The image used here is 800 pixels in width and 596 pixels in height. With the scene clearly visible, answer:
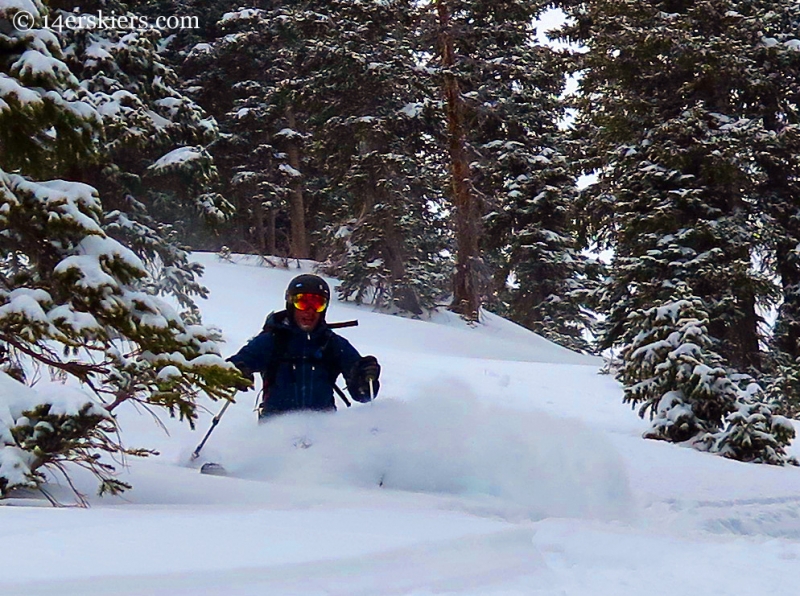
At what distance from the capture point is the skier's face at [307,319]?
6.76 m

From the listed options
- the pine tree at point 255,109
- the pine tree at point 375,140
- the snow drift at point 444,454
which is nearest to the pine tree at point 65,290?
the snow drift at point 444,454

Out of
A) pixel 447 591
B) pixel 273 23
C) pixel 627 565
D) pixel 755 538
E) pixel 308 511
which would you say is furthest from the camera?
pixel 273 23

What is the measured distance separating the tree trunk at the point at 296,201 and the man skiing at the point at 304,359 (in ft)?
60.4

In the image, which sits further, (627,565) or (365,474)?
(365,474)

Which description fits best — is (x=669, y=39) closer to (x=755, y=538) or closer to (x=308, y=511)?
(x=755, y=538)

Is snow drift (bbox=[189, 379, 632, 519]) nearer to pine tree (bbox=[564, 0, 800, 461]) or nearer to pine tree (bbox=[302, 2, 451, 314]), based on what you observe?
pine tree (bbox=[564, 0, 800, 461])

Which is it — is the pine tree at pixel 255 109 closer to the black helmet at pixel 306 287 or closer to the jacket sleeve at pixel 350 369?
the black helmet at pixel 306 287

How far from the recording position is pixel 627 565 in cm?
357

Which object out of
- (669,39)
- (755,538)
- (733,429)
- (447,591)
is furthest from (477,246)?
(447,591)

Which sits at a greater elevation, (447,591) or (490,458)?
(447,591)

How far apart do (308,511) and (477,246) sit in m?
18.9

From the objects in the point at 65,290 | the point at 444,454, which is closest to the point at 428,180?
the point at 444,454

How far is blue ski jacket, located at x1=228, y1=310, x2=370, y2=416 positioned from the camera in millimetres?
6590

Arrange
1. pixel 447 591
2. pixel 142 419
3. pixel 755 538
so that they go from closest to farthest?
pixel 447 591, pixel 755 538, pixel 142 419
